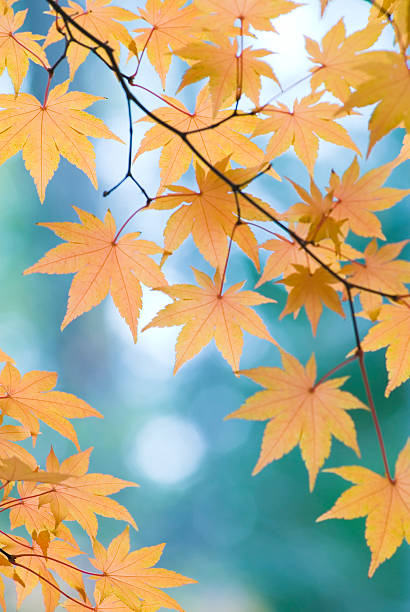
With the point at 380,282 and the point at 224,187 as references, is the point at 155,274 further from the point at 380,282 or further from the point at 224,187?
the point at 380,282

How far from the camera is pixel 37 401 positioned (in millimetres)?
865

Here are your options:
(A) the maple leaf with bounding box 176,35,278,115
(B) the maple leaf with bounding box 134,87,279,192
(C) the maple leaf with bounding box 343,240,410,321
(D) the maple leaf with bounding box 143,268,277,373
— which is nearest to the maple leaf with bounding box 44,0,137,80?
(B) the maple leaf with bounding box 134,87,279,192

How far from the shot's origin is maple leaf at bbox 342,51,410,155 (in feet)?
1.91

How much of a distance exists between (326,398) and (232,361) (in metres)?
0.21

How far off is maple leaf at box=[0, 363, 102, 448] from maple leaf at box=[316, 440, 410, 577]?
0.41 m

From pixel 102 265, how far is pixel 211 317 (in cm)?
21

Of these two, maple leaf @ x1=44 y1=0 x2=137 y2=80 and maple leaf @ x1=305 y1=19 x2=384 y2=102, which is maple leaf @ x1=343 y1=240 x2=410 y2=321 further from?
maple leaf @ x1=44 y1=0 x2=137 y2=80

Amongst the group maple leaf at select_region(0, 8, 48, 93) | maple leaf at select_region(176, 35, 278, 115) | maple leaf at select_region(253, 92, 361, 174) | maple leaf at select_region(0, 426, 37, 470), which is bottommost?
maple leaf at select_region(0, 426, 37, 470)

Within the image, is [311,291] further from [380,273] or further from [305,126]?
[305,126]

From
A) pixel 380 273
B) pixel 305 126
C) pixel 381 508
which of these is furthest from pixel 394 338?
pixel 305 126

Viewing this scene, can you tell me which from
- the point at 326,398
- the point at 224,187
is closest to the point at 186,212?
the point at 224,187

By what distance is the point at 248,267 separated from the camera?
562 centimetres

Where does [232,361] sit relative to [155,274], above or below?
below

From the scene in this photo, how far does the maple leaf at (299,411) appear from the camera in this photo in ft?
2.22
